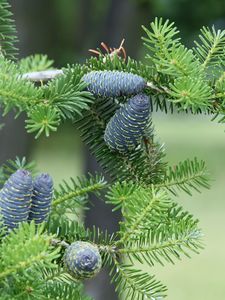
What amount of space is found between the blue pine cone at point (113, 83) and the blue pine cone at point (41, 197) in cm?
10

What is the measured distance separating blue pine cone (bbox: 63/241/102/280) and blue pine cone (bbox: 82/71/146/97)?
153mm

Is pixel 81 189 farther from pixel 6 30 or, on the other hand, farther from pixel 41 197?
pixel 6 30

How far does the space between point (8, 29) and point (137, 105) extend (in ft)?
0.91

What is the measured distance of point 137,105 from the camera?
28.3 inches

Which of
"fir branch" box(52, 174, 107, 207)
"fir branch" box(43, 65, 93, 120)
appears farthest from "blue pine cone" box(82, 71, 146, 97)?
"fir branch" box(52, 174, 107, 207)

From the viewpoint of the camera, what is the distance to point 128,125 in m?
0.73

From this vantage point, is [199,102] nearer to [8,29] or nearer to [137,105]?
[137,105]

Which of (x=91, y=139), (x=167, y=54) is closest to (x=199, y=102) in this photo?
(x=167, y=54)

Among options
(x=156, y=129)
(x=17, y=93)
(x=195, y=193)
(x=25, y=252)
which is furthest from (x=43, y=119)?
(x=195, y=193)

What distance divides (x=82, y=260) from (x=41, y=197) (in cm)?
7

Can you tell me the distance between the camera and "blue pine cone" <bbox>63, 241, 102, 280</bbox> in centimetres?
66

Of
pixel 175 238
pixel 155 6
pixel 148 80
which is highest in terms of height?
pixel 148 80

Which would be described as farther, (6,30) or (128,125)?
(6,30)

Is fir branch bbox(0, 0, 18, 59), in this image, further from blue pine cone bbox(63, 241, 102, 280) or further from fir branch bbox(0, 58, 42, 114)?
blue pine cone bbox(63, 241, 102, 280)
